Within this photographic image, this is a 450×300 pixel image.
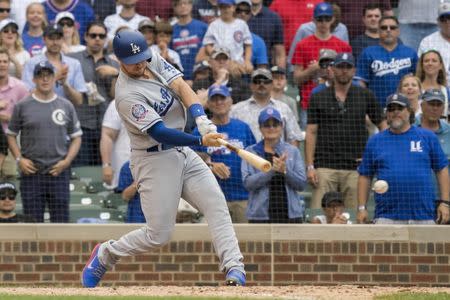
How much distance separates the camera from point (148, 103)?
8695 mm

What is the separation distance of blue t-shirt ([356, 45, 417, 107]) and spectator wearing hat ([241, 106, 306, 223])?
1916 millimetres

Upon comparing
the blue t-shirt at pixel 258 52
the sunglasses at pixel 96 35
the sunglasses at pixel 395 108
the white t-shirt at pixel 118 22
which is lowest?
the sunglasses at pixel 395 108

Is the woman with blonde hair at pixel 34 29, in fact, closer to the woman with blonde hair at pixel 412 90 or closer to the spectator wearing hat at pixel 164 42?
the spectator wearing hat at pixel 164 42

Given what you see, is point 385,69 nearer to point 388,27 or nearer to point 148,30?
point 388,27

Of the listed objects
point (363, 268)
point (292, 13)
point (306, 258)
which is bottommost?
point (363, 268)

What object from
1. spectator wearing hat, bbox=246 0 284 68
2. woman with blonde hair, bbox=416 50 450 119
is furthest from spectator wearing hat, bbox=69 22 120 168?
woman with blonde hair, bbox=416 50 450 119

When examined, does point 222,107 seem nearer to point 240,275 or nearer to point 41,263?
point 41,263

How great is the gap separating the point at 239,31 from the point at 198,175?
200 inches

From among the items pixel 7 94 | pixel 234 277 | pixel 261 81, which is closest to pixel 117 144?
pixel 7 94

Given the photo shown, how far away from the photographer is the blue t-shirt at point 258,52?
13859mm

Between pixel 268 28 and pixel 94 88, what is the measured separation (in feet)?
7.74

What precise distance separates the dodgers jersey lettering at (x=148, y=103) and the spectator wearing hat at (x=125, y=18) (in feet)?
17.4

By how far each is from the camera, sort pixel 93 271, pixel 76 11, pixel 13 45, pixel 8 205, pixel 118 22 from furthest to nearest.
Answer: pixel 76 11, pixel 118 22, pixel 13 45, pixel 8 205, pixel 93 271

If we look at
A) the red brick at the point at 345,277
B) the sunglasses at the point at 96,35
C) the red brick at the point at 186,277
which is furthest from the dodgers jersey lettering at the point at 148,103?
the sunglasses at the point at 96,35
